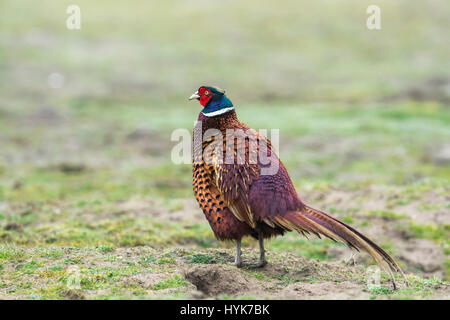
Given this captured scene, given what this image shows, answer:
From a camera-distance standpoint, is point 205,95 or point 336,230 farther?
point 205,95

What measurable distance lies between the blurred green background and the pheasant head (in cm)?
304

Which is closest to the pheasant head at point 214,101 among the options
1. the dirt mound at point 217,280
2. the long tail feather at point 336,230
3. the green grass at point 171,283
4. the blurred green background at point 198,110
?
the long tail feather at point 336,230

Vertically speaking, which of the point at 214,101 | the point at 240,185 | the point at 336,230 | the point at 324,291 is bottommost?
the point at 324,291

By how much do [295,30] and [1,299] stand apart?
37.9 metres

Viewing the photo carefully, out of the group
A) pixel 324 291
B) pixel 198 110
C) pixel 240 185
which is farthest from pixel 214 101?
pixel 198 110

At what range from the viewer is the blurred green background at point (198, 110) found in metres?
10.8

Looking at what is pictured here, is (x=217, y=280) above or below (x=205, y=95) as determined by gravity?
below

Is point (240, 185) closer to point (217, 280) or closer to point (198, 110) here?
point (217, 280)

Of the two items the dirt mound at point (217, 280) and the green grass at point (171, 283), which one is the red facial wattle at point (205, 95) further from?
the green grass at point (171, 283)

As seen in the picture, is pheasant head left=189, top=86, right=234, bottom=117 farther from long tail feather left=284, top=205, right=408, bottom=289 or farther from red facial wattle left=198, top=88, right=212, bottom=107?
long tail feather left=284, top=205, right=408, bottom=289

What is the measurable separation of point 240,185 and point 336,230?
4.38 ft

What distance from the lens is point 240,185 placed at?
6.98m
